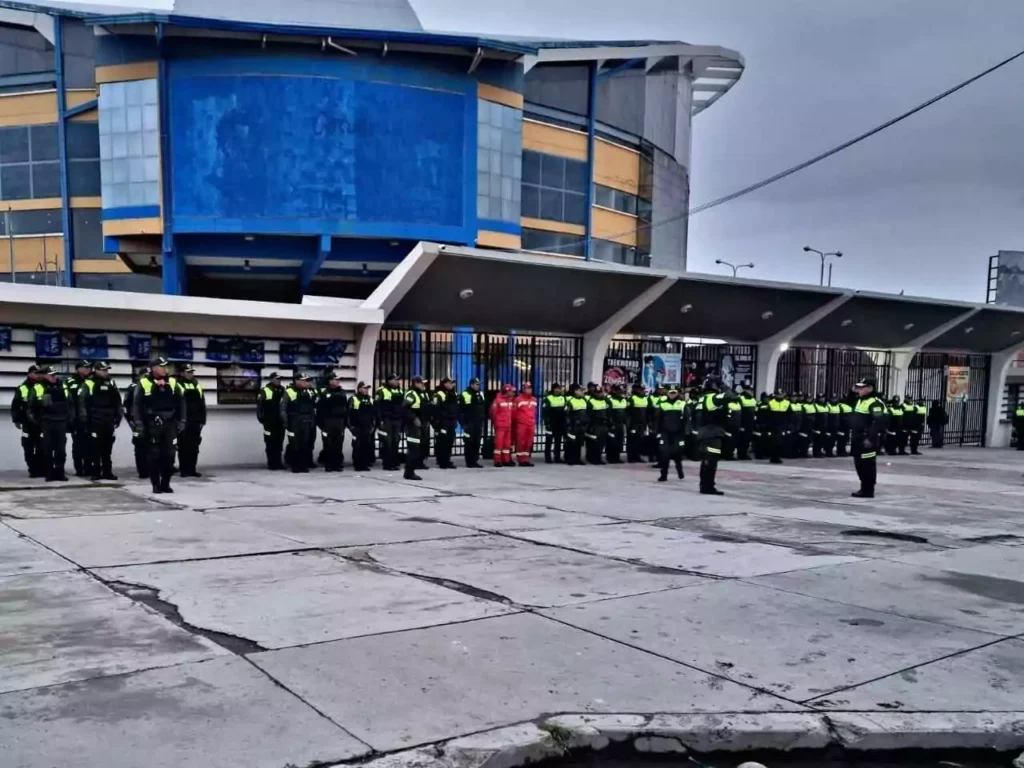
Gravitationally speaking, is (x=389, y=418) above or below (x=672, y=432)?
above

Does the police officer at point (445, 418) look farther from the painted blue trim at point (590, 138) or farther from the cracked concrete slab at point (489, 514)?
the painted blue trim at point (590, 138)

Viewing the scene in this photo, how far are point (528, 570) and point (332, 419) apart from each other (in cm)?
856

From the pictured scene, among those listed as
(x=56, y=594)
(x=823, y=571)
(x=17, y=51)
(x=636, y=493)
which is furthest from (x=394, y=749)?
(x=17, y=51)

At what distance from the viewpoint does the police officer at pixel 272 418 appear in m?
15.0

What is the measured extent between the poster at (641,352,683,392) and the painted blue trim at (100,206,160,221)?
20.1m

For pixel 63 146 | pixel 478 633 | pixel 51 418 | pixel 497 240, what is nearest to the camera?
pixel 478 633

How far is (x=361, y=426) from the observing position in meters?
15.6

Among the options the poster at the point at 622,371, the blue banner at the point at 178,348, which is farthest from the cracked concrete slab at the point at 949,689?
the poster at the point at 622,371

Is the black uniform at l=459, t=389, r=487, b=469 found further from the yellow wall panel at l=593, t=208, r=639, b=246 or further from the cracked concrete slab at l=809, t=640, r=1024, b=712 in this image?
the yellow wall panel at l=593, t=208, r=639, b=246

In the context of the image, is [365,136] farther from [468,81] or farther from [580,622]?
[580,622]

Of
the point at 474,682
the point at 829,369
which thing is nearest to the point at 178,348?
the point at 474,682

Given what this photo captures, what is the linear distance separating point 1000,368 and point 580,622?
28371 millimetres

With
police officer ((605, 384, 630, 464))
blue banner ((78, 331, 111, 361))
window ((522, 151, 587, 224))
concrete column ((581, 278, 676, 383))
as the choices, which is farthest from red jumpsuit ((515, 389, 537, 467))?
window ((522, 151, 587, 224))

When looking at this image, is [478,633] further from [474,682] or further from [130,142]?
[130,142]
